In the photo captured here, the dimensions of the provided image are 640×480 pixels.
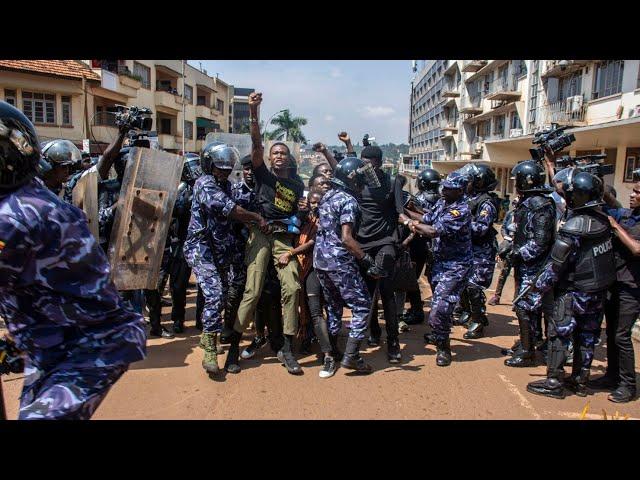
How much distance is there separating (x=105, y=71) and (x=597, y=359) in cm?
2430

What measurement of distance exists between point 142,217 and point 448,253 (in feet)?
10.0

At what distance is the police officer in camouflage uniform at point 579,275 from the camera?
12.5 ft

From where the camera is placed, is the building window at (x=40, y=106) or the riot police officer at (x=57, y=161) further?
the building window at (x=40, y=106)

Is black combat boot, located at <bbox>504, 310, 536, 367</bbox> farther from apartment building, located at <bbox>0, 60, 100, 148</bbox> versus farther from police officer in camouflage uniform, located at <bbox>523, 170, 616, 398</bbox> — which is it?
apartment building, located at <bbox>0, 60, 100, 148</bbox>

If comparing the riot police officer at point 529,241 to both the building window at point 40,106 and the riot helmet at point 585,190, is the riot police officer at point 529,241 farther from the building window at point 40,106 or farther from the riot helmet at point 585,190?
the building window at point 40,106

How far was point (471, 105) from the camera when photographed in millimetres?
44562

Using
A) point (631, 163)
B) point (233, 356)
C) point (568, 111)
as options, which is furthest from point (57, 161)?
point (568, 111)

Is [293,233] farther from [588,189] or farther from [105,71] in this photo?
[105,71]

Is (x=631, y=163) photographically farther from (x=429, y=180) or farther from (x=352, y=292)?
(x=352, y=292)

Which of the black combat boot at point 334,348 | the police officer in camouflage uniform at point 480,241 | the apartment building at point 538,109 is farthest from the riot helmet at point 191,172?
the apartment building at point 538,109

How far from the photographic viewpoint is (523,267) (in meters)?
4.70

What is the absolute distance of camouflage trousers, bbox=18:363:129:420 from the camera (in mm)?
1788

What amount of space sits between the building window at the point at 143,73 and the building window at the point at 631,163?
2458 centimetres
